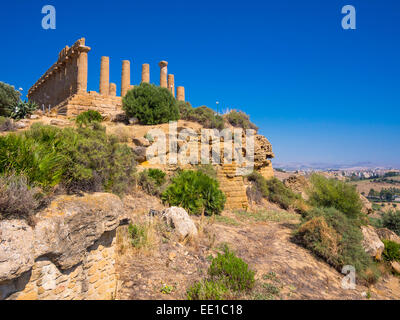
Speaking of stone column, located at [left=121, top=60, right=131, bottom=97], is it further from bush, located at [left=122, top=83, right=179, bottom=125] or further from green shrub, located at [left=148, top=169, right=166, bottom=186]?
green shrub, located at [left=148, top=169, right=166, bottom=186]

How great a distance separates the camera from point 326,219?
287 inches

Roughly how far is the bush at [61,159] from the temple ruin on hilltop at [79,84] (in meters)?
15.4

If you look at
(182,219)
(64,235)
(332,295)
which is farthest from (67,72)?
(332,295)

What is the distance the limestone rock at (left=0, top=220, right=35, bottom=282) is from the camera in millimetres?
2287

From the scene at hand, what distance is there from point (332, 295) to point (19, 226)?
5.61 m

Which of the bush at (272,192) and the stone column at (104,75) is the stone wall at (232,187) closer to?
the bush at (272,192)

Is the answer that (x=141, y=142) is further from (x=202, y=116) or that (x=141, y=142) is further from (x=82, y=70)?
(x=82, y=70)

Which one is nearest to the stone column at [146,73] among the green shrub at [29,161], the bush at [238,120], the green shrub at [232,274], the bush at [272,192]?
the bush at [238,120]

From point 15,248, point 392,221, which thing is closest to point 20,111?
point 15,248

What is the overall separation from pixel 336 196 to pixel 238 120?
14651 millimetres

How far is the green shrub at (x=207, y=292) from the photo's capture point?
3631 millimetres

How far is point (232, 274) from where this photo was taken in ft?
13.8
